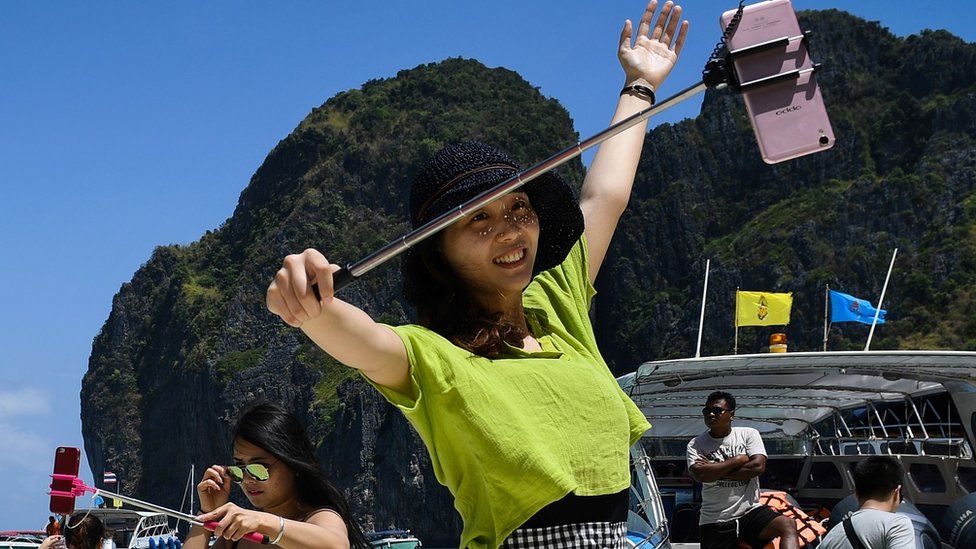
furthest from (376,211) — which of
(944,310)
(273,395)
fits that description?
(944,310)

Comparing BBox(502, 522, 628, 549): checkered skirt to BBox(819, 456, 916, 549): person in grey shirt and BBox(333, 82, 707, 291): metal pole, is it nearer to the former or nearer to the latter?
BBox(333, 82, 707, 291): metal pole

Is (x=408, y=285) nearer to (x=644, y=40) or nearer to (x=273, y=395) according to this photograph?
(x=644, y=40)

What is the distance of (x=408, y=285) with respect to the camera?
86.8 inches

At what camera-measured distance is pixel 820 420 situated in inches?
477

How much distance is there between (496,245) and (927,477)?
29.1 feet

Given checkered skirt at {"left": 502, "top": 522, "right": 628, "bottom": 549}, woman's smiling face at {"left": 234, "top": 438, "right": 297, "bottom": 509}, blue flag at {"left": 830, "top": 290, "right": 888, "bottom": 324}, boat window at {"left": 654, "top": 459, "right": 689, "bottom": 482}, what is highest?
blue flag at {"left": 830, "top": 290, "right": 888, "bottom": 324}

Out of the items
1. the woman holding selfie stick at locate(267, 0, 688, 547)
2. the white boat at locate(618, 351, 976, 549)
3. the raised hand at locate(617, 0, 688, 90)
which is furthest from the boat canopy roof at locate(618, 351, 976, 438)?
the woman holding selfie stick at locate(267, 0, 688, 547)

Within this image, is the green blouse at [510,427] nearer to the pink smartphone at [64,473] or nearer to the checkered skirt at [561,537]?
the checkered skirt at [561,537]

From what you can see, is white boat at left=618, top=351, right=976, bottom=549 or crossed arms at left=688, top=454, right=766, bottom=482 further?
white boat at left=618, top=351, right=976, bottom=549

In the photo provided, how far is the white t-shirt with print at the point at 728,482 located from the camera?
7363mm

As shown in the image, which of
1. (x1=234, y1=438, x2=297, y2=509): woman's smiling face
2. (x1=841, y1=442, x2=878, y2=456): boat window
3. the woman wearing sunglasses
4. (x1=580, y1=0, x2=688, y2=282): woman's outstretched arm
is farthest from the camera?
(x1=841, y1=442, x2=878, y2=456): boat window

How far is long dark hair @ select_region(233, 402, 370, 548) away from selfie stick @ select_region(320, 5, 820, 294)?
1559 mm

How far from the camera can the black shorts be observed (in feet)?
23.9

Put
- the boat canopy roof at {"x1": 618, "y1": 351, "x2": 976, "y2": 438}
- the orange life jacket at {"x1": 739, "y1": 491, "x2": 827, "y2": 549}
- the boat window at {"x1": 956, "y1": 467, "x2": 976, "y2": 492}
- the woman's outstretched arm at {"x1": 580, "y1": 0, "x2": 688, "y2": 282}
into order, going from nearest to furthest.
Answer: the woman's outstretched arm at {"x1": 580, "y1": 0, "x2": 688, "y2": 282} < the orange life jacket at {"x1": 739, "y1": 491, "x2": 827, "y2": 549} < the boat canopy roof at {"x1": 618, "y1": 351, "x2": 976, "y2": 438} < the boat window at {"x1": 956, "y1": 467, "x2": 976, "y2": 492}
